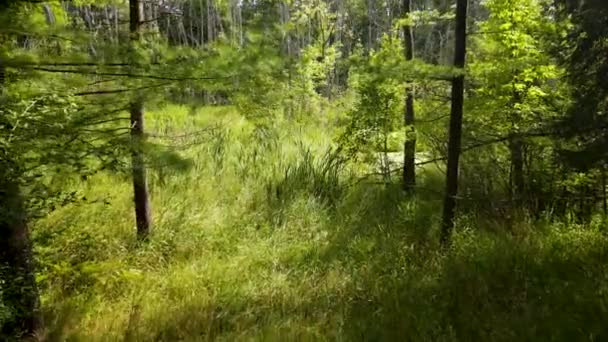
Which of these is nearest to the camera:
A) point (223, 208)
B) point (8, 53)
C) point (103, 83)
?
point (8, 53)

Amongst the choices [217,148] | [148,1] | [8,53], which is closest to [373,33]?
[217,148]

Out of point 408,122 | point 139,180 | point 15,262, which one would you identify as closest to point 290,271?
point 139,180

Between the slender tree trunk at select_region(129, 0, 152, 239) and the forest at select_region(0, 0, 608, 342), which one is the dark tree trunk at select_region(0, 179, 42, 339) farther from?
the slender tree trunk at select_region(129, 0, 152, 239)

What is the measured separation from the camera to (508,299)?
4.34m

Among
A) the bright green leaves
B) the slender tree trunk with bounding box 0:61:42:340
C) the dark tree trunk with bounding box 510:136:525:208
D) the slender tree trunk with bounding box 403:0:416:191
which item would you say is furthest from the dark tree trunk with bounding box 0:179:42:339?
the dark tree trunk with bounding box 510:136:525:208

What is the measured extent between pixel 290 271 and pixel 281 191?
8.79 feet

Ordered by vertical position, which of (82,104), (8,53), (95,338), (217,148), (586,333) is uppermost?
(8,53)

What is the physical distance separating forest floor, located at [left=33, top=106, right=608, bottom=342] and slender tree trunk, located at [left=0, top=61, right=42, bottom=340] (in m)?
0.37

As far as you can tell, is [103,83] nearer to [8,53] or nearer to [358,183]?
[8,53]

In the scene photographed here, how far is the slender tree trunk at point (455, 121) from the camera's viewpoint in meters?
5.89

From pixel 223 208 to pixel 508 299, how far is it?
4.17 metres

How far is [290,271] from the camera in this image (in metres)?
5.64

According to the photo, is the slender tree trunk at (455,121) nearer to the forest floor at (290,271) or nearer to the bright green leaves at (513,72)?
the forest floor at (290,271)

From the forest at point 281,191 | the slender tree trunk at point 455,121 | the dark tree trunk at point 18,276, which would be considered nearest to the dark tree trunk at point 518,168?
the forest at point 281,191
